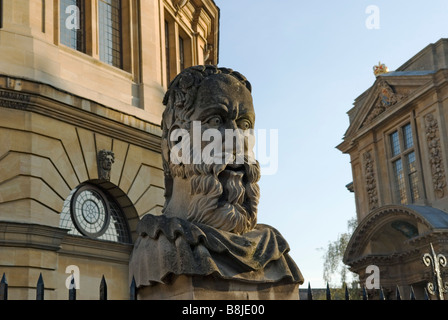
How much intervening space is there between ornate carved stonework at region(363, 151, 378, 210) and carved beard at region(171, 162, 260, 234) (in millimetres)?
35093

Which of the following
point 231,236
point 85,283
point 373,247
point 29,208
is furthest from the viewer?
point 373,247

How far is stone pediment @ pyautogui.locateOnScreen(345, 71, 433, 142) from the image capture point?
36.0 metres

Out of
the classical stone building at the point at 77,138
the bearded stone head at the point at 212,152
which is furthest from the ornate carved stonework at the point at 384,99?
the bearded stone head at the point at 212,152

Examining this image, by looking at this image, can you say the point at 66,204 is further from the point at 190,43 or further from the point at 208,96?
the point at 208,96

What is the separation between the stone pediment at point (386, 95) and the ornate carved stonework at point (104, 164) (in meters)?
22.0

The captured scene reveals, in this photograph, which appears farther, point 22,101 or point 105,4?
point 105,4

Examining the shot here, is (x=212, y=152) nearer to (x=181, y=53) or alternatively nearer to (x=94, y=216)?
(x=94, y=216)

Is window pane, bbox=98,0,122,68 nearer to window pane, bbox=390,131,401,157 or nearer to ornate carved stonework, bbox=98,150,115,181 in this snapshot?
ornate carved stonework, bbox=98,150,115,181

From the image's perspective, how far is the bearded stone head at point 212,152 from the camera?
5.42m

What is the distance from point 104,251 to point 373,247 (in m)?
20.1

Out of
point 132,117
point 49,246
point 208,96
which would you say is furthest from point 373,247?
point 208,96

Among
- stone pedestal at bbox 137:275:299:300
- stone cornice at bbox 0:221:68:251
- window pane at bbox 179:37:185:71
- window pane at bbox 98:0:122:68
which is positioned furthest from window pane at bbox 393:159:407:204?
stone pedestal at bbox 137:275:299:300

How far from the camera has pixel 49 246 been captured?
51.0 feet

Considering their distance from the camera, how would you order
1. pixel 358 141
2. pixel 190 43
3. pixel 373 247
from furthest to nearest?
pixel 358 141, pixel 373 247, pixel 190 43
